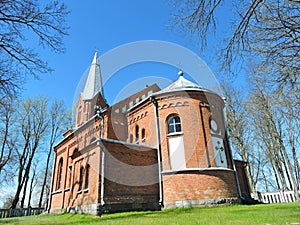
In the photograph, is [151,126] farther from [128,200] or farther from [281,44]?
[281,44]

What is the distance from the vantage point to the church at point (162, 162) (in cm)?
1195

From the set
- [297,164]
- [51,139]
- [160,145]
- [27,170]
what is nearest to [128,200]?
[160,145]

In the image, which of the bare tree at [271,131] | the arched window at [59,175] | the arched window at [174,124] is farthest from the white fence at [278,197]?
the arched window at [59,175]

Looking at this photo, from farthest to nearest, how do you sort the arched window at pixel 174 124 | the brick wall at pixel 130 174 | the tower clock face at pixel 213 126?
1. the tower clock face at pixel 213 126
2. the arched window at pixel 174 124
3. the brick wall at pixel 130 174

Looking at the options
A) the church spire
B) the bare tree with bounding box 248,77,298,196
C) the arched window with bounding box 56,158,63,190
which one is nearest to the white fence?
the bare tree with bounding box 248,77,298,196

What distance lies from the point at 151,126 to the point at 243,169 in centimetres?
910

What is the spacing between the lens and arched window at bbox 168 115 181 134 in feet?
47.7

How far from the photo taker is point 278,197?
54.6 feet

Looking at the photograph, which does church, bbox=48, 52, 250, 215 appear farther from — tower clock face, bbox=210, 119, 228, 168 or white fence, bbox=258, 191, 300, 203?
white fence, bbox=258, 191, 300, 203

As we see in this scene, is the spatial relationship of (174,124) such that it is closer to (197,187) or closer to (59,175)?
(197,187)

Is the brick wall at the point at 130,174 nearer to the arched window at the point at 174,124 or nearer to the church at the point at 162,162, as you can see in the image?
the church at the point at 162,162

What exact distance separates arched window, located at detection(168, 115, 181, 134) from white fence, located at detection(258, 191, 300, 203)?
9513mm

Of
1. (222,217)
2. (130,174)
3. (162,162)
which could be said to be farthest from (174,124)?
(222,217)

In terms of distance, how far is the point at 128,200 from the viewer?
11930 mm
